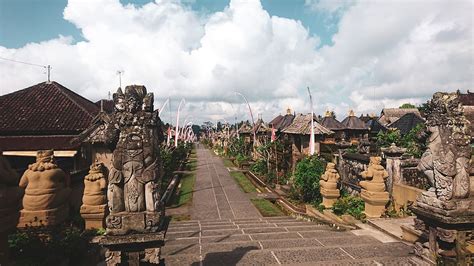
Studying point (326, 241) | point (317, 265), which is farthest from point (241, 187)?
point (317, 265)

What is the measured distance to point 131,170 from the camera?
4.65 metres

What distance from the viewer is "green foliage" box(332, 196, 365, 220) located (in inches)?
420

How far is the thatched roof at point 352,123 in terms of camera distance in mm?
38963

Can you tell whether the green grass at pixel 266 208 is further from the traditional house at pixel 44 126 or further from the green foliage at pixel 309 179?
the traditional house at pixel 44 126

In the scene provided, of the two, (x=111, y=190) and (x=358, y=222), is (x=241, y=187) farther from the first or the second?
(x=111, y=190)

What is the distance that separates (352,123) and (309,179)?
26.9 metres

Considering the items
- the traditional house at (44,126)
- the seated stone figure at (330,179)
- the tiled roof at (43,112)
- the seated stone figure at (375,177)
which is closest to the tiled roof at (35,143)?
the traditional house at (44,126)

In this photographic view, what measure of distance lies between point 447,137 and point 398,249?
3.21 meters

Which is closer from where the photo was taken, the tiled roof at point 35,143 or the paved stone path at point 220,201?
the tiled roof at point 35,143

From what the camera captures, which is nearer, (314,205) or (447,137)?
(447,137)

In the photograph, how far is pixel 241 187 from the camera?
2306 centimetres

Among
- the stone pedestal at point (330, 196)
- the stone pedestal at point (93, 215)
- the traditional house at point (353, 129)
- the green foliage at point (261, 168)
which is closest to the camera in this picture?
the stone pedestal at point (93, 215)

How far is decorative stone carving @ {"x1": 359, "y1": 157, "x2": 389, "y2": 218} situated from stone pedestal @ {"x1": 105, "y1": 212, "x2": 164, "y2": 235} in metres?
7.87

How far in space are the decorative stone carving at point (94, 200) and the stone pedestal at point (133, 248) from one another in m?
5.01
